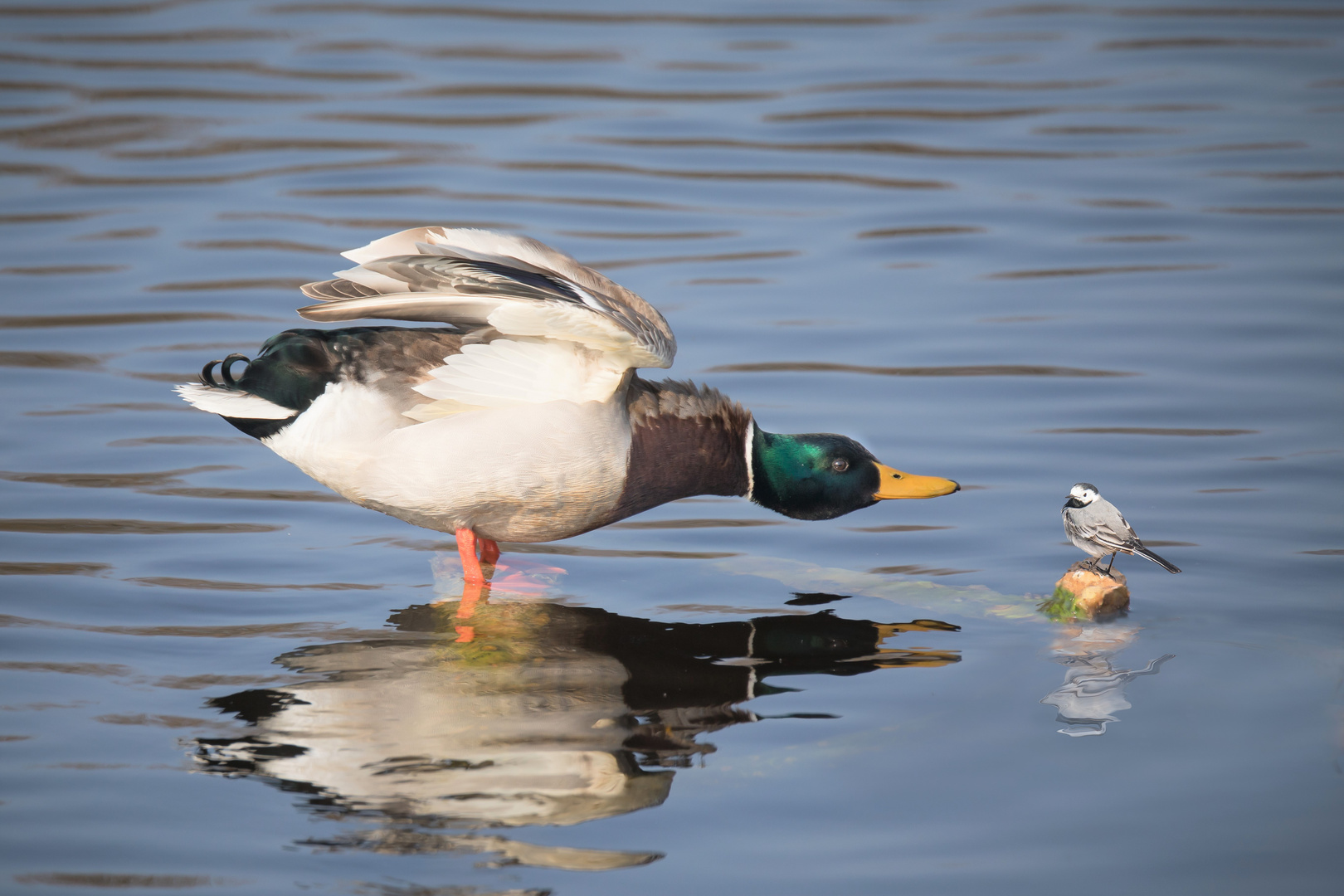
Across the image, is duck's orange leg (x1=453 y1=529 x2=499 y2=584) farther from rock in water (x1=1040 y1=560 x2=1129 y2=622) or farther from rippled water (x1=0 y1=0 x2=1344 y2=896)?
rock in water (x1=1040 y1=560 x2=1129 y2=622)

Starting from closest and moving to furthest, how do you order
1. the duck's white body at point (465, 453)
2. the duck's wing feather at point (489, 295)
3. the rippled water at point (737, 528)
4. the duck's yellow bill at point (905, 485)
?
the rippled water at point (737, 528)
the duck's wing feather at point (489, 295)
the duck's white body at point (465, 453)
the duck's yellow bill at point (905, 485)

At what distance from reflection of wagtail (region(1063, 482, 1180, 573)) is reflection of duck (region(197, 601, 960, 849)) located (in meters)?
0.54

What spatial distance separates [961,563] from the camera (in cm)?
537

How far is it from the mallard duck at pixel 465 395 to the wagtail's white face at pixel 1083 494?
1.39 meters

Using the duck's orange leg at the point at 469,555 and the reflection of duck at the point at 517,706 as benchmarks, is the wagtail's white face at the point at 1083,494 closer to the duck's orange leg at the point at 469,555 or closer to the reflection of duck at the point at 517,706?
the reflection of duck at the point at 517,706

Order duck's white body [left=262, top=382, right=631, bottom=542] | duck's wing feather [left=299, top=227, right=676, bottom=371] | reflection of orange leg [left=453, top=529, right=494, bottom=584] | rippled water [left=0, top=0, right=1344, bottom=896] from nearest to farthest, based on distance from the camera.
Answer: rippled water [left=0, top=0, right=1344, bottom=896], duck's wing feather [left=299, top=227, right=676, bottom=371], duck's white body [left=262, top=382, right=631, bottom=542], reflection of orange leg [left=453, top=529, right=494, bottom=584]

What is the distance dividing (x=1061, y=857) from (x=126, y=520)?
398 centimetres

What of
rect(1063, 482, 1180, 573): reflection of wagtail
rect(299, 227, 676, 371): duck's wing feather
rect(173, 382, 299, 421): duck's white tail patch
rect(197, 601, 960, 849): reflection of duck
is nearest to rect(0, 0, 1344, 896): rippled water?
rect(197, 601, 960, 849): reflection of duck

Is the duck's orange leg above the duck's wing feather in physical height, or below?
below

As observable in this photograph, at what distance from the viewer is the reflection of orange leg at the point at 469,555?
5043mm

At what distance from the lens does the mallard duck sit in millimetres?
4547

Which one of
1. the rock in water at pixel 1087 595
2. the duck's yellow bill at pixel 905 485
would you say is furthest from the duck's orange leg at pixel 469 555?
the rock in water at pixel 1087 595

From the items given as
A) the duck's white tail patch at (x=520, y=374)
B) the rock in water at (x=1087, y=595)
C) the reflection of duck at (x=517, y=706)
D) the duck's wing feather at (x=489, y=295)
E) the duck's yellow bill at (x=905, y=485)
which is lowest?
the reflection of duck at (x=517, y=706)

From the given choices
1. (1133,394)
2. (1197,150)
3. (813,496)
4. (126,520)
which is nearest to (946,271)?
(1133,394)
